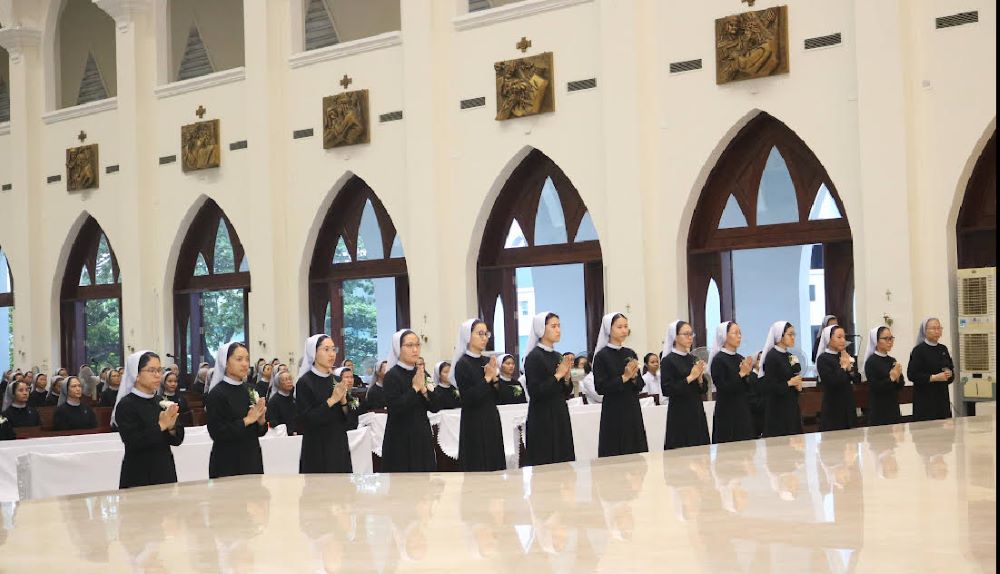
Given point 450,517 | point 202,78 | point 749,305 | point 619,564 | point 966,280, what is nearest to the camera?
point 619,564

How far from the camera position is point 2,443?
11.7 m

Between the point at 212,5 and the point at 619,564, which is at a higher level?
the point at 212,5

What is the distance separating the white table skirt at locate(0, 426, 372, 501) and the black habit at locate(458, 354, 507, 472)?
1.56 metres

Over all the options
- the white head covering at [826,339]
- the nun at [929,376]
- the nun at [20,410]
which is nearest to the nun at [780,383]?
the white head covering at [826,339]

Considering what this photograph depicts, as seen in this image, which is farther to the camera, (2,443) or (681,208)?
(681,208)

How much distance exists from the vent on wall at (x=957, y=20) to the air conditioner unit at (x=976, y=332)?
2899mm

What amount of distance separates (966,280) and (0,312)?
21.9 m

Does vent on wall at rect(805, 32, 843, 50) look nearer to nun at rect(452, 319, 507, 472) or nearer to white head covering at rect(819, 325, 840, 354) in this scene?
white head covering at rect(819, 325, 840, 354)

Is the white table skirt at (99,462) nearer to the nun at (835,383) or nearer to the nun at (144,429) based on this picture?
the nun at (144,429)

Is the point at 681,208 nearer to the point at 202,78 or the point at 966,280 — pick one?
the point at 966,280

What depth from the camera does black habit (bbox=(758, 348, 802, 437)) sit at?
11.5 metres

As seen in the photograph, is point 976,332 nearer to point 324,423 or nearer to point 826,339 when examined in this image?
point 826,339

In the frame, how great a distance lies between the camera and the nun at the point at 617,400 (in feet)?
34.7

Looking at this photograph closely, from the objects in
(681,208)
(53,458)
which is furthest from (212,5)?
(53,458)
